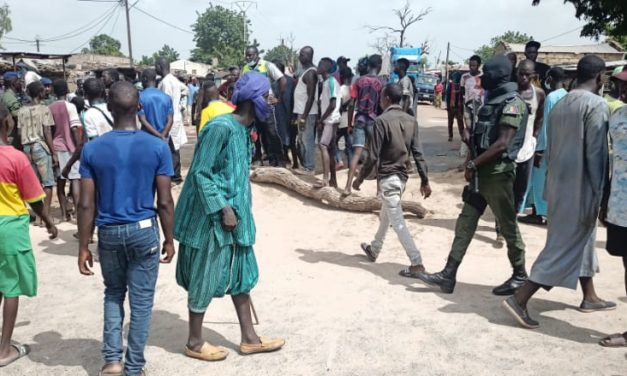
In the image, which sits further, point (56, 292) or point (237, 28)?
point (237, 28)

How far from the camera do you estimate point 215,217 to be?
3.21 m

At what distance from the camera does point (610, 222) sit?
3.46m

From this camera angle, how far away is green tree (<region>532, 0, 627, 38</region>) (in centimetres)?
1106

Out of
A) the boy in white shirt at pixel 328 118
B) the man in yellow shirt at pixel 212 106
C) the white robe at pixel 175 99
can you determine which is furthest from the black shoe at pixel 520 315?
the white robe at pixel 175 99

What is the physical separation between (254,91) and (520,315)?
7.98 ft

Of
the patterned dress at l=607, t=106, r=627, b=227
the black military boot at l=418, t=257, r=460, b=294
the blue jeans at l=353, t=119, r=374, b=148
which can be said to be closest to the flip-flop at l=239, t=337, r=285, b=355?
the black military boot at l=418, t=257, r=460, b=294

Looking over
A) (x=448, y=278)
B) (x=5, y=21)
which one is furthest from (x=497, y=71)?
(x=5, y=21)

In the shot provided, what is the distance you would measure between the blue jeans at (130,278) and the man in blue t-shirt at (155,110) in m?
3.73

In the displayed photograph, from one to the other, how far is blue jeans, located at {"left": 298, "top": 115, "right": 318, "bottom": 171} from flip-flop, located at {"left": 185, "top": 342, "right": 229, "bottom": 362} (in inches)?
200

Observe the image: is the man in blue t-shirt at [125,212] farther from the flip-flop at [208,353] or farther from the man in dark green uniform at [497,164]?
the man in dark green uniform at [497,164]

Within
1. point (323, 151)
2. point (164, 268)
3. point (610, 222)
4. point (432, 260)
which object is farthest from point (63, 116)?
point (610, 222)

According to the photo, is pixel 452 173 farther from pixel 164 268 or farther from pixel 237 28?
pixel 237 28

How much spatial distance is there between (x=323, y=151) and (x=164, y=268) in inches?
122

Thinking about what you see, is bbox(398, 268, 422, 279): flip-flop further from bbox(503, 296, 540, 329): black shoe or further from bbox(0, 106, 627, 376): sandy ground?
bbox(503, 296, 540, 329): black shoe
